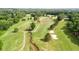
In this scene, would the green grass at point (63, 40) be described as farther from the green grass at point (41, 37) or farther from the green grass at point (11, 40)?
the green grass at point (11, 40)

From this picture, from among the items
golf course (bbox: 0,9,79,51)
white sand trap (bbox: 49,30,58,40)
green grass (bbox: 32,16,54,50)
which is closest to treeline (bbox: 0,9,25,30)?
golf course (bbox: 0,9,79,51)

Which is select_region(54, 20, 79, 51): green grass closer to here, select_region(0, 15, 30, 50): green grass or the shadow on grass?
the shadow on grass

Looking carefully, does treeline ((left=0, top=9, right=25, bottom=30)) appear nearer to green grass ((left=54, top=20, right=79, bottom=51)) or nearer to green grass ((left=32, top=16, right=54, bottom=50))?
green grass ((left=32, top=16, right=54, bottom=50))

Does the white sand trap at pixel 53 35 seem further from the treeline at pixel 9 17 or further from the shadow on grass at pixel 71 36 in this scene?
the treeline at pixel 9 17

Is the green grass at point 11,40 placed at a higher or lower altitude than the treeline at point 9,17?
lower

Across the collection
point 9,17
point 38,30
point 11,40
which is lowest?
point 11,40

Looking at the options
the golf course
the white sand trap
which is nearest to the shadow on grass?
the golf course

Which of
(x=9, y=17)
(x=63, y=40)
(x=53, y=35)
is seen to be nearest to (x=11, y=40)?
(x=9, y=17)

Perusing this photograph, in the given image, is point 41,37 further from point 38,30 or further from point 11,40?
point 11,40

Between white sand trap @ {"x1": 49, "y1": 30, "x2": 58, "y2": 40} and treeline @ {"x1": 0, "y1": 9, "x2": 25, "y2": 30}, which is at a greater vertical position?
treeline @ {"x1": 0, "y1": 9, "x2": 25, "y2": 30}

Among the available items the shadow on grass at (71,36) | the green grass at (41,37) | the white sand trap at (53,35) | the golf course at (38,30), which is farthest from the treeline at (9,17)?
the shadow on grass at (71,36)

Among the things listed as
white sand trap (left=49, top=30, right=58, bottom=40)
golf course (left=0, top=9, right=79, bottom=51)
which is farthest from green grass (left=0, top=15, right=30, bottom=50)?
white sand trap (left=49, top=30, right=58, bottom=40)
